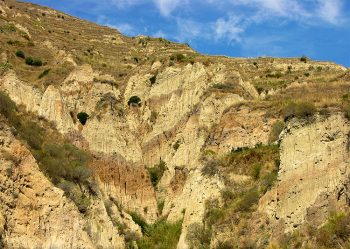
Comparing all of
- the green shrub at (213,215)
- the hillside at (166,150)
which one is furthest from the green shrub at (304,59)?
the green shrub at (213,215)

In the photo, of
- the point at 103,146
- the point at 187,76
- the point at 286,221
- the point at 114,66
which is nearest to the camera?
the point at 286,221

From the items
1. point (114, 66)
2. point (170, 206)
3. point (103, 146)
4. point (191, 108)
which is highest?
point (114, 66)

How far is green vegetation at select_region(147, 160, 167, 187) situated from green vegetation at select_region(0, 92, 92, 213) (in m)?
8.81

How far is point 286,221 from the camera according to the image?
34688 mm

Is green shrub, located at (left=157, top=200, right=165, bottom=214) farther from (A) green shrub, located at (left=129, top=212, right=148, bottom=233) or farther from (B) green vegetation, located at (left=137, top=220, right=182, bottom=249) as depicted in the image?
(B) green vegetation, located at (left=137, top=220, right=182, bottom=249)

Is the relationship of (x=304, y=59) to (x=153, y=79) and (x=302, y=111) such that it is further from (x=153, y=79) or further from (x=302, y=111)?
(x=302, y=111)

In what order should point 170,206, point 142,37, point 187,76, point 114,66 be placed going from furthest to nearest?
point 142,37, point 114,66, point 187,76, point 170,206

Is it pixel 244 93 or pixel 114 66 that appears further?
pixel 114 66

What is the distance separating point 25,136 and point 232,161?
15473 millimetres

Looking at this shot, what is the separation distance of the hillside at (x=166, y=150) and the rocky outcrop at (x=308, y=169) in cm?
8

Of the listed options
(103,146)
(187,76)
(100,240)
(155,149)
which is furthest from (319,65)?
(100,240)

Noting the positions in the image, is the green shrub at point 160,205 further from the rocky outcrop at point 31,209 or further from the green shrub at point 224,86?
the rocky outcrop at point 31,209

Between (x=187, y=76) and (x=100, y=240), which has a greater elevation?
(x=187, y=76)

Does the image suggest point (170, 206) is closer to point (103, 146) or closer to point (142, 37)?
point (103, 146)
